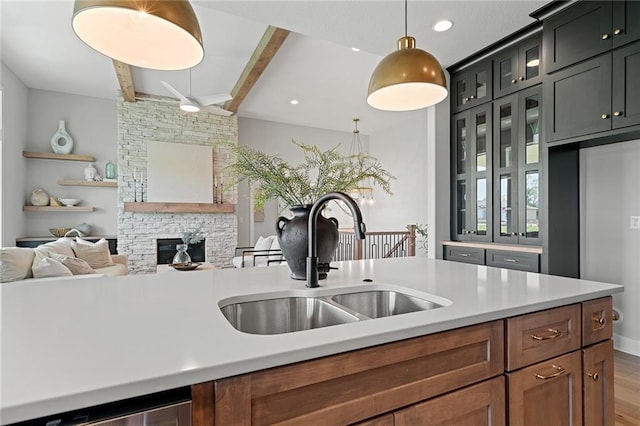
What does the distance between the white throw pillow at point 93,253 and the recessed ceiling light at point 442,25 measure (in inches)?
186

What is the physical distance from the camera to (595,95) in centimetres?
251

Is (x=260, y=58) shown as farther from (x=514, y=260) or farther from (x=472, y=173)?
(x=514, y=260)

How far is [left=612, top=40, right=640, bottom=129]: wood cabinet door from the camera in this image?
2275mm

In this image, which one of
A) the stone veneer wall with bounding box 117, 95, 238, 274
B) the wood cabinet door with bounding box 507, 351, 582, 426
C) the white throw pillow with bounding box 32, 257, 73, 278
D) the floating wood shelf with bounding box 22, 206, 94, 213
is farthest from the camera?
the stone veneer wall with bounding box 117, 95, 238, 274

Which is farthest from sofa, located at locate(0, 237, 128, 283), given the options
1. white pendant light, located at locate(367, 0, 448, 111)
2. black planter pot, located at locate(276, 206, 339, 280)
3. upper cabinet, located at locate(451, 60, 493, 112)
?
upper cabinet, located at locate(451, 60, 493, 112)

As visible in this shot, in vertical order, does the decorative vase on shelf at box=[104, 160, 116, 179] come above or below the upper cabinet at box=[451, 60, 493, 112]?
below

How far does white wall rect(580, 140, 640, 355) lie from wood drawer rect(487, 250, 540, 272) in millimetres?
590

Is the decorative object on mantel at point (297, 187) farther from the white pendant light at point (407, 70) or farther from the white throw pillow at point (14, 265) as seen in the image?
the white throw pillow at point (14, 265)

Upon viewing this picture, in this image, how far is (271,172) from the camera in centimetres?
152

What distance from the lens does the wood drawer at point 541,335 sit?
102 centimetres

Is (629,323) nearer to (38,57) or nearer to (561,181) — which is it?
(561,181)

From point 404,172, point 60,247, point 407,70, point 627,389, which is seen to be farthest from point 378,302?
point 404,172

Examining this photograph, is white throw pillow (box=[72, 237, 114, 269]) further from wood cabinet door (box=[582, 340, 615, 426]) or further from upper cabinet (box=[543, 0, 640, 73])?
upper cabinet (box=[543, 0, 640, 73])

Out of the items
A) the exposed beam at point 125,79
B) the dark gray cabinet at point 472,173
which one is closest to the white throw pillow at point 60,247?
the exposed beam at point 125,79
